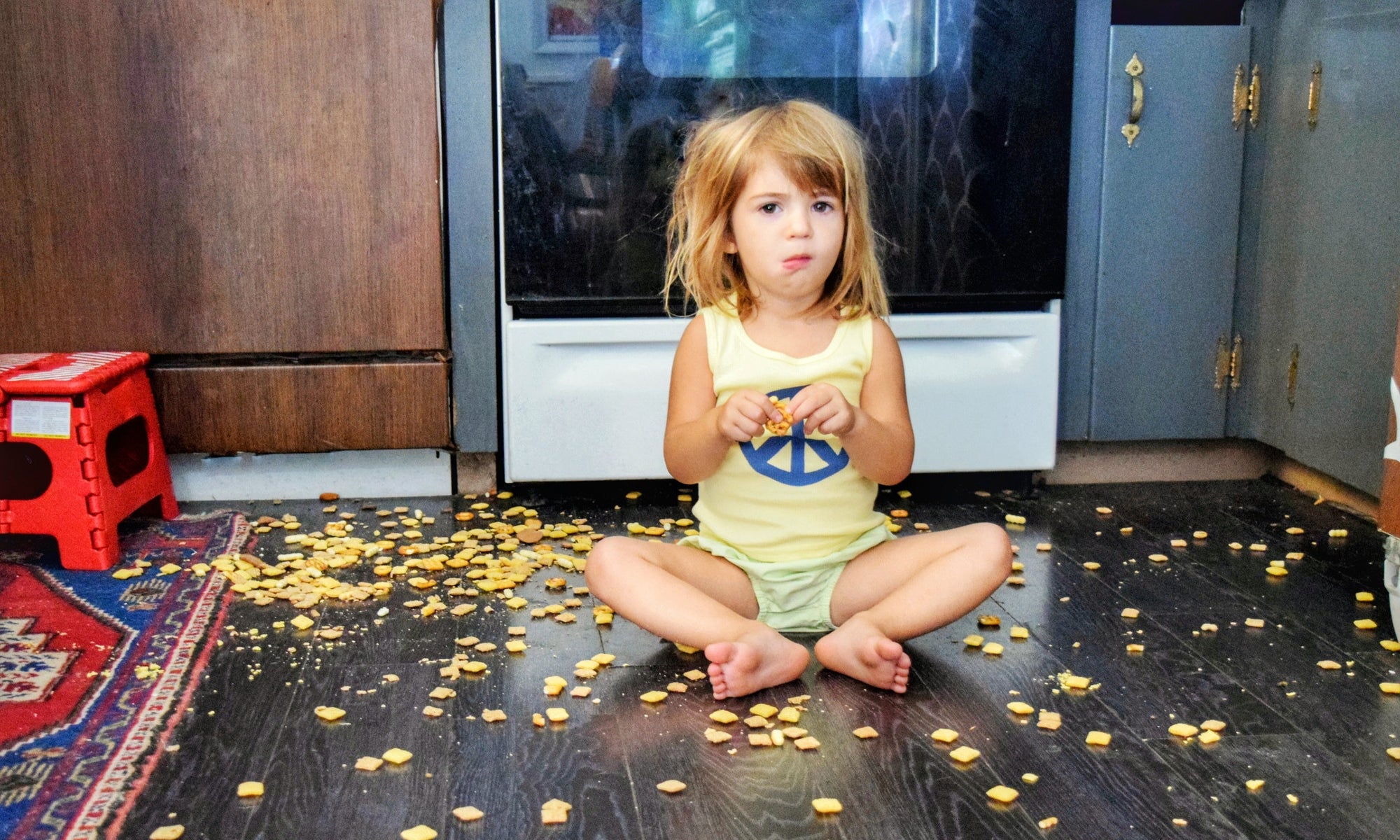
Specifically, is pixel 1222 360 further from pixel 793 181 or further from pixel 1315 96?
pixel 793 181

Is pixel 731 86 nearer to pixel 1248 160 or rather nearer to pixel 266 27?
pixel 266 27

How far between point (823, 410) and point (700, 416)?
21cm

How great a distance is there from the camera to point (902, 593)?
1393mm

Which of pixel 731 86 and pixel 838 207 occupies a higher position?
pixel 731 86

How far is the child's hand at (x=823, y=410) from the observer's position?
4.27ft

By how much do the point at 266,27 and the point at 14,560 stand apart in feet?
2.76

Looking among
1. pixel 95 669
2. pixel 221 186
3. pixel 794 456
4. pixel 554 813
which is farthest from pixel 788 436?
pixel 221 186

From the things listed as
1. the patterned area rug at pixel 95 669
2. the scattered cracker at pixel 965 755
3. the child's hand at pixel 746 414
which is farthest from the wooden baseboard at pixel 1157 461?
the patterned area rug at pixel 95 669

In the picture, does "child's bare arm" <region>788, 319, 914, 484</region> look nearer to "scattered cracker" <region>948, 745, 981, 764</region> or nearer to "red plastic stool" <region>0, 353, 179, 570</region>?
"scattered cracker" <region>948, 745, 981, 764</region>

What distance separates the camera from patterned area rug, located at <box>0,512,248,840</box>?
3.49ft

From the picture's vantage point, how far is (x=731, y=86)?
1.94 meters

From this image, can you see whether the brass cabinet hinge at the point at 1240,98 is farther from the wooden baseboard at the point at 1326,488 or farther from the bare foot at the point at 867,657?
the bare foot at the point at 867,657

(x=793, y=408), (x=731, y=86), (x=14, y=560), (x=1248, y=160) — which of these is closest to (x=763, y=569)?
(x=793, y=408)

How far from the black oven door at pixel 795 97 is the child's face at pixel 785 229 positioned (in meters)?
0.55
